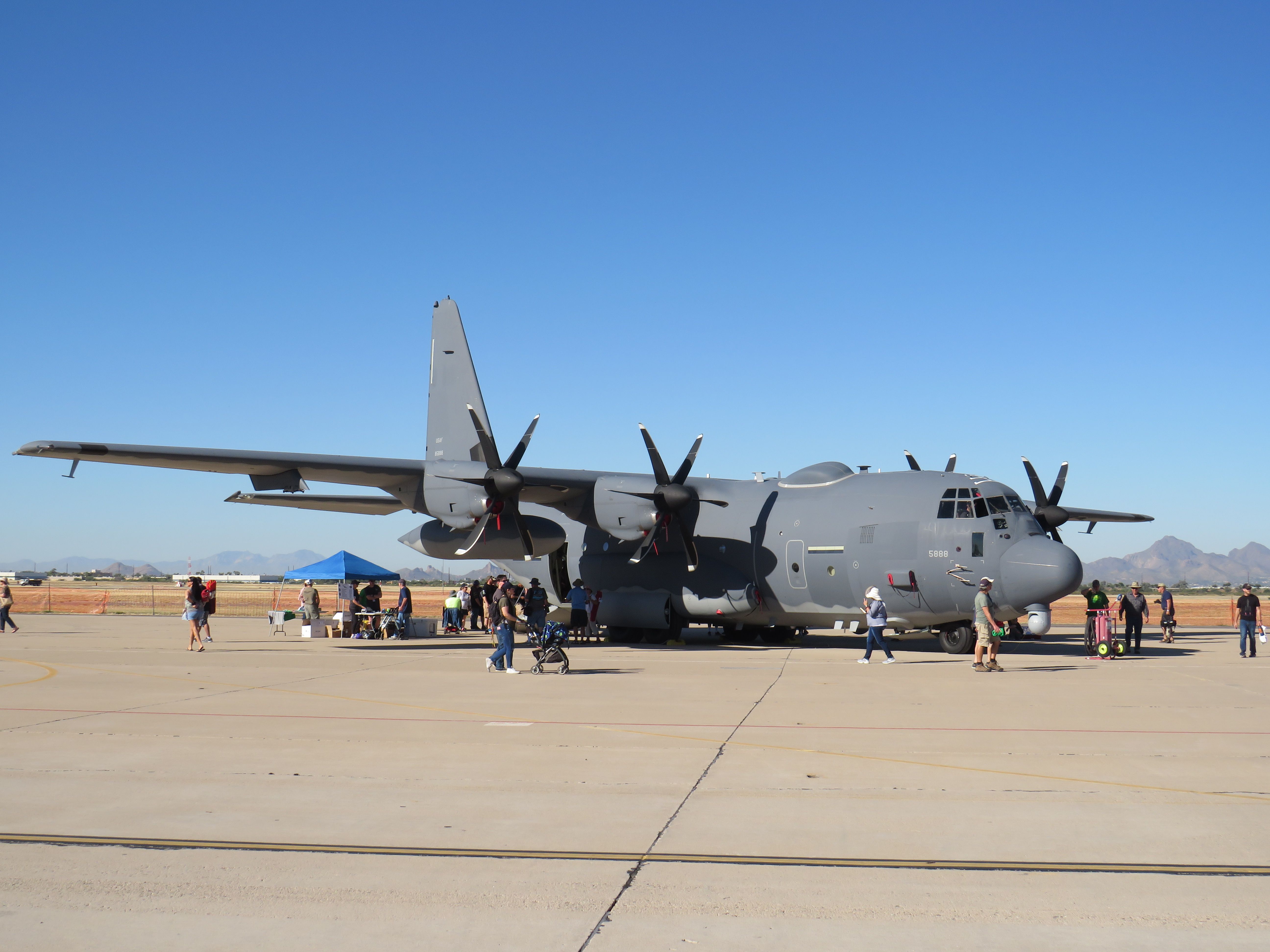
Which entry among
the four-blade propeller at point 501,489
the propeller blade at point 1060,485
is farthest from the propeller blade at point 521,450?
the propeller blade at point 1060,485

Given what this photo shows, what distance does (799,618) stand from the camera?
985 inches

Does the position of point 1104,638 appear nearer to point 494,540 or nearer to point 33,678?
point 494,540

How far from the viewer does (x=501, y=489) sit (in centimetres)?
2288

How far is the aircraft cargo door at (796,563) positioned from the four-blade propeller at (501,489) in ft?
19.7

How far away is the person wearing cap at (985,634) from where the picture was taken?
1855 centimetres

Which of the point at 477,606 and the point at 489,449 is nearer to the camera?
the point at 489,449

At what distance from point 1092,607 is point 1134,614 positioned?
102 centimetres

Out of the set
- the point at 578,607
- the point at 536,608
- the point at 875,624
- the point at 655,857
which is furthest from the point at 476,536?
the point at 655,857

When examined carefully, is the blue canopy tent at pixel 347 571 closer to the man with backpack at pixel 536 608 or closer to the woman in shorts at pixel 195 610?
the woman in shorts at pixel 195 610

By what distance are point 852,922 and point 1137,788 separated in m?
4.26

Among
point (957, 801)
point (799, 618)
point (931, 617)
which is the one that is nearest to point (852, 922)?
point (957, 801)

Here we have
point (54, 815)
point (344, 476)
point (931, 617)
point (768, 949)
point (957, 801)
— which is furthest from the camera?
point (344, 476)

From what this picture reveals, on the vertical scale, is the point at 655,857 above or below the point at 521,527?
below

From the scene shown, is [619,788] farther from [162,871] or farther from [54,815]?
[54,815]
